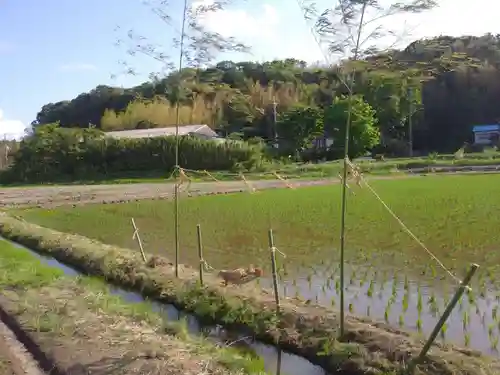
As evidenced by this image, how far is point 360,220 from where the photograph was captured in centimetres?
1541

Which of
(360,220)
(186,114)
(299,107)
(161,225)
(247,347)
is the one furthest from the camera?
(186,114)

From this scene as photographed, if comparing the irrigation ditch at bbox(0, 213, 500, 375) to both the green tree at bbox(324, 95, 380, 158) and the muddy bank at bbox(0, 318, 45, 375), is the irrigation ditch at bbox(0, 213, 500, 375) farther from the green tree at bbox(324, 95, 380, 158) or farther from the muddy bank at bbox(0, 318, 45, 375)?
the green tree at bbox(324, 95, 380, 158)

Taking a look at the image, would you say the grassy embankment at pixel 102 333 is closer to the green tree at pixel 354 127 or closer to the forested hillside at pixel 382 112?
the forested hillside at pixel 382 112

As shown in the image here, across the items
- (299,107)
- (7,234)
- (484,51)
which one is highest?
(484,51)

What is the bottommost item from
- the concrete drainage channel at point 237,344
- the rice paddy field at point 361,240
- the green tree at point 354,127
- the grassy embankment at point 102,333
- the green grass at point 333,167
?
the concrete drainage channel at point 237,344

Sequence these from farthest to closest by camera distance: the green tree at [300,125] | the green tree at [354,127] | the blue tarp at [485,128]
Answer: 1. the blue tarp at [485,128]
2. the green tree at [300,125]
3. the green tree at [354,127]

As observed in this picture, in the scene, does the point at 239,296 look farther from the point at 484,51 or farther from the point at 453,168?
the point at 484,51

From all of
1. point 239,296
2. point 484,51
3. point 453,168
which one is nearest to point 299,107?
point 453,168

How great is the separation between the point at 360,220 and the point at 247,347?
9523 millimetres

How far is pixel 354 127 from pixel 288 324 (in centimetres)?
3725

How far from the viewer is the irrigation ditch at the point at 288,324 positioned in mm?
5211

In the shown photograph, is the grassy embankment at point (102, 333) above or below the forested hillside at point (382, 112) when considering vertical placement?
below

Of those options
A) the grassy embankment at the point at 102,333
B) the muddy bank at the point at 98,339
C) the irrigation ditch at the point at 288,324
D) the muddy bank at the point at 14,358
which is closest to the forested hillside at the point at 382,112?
the irrigation ditch at the point at 288,324

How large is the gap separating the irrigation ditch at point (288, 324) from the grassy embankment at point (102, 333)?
21.2 inches
